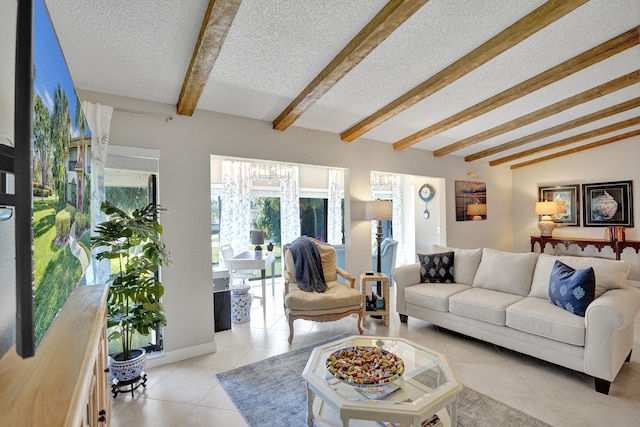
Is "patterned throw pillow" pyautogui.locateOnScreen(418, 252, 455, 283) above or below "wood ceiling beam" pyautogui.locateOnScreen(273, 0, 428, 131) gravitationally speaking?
below

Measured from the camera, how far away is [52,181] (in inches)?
38.0

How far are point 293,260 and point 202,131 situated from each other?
1.74 meters

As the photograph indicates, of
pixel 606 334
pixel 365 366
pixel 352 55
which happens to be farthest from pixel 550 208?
pixel 365 366

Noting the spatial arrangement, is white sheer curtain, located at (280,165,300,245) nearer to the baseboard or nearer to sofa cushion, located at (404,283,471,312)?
sofa cushion, located at (404,283,471,312)

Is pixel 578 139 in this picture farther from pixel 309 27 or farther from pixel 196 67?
pixel 196 67

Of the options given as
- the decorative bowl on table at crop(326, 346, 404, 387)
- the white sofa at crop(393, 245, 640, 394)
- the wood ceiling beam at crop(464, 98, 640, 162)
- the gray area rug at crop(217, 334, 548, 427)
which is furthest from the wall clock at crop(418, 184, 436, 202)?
the decorative bowl on table at crop(326, 346, 404, 387)

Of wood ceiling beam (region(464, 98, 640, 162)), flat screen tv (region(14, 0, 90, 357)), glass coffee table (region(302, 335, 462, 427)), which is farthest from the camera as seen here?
wood ceiling beam (region(464, 98, 640, 162))

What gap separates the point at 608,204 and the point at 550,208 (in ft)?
2.82

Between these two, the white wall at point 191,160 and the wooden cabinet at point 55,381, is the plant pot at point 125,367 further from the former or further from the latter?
the wooden cabinet at point 55,381

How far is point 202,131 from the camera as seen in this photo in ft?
10.1

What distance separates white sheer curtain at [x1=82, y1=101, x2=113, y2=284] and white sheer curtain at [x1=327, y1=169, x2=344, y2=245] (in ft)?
13.1

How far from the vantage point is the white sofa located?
2.25 m

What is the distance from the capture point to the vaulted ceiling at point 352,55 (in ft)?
6.28

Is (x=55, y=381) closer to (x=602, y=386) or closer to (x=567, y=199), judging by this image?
(x=602, y=386)
